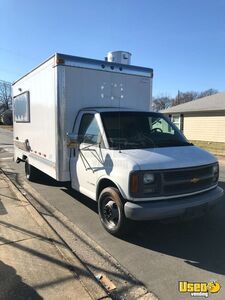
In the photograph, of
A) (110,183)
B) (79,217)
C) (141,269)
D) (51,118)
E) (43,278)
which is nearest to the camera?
(43,278)

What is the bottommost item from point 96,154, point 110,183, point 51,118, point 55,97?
point 110,183

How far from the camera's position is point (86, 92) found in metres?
6.59

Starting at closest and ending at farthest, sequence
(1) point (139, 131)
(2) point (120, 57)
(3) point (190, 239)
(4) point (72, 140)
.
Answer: (3) point (190, 239) < (1) point (139, 131) < (4) point (72, 140) < (2) point (120, 57)

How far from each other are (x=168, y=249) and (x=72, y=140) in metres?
2.64

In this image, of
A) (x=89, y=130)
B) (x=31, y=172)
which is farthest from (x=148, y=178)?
(x=31, y=172)

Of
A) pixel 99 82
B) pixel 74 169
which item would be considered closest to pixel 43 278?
pixel 74 169

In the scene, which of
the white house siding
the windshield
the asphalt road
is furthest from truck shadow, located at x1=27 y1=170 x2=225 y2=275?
the white house siding

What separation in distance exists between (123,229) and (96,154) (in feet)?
4.52

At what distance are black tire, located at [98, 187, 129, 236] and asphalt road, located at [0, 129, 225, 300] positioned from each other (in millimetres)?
158

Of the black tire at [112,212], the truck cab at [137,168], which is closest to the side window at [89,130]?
the truck cab at [137,168]

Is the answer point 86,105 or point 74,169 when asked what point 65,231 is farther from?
point 86,105

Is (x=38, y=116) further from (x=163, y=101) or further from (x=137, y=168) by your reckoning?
(x=163, y=101)

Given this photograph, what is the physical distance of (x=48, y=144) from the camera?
23.1 feet

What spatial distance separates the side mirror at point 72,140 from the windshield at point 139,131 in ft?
2.20
